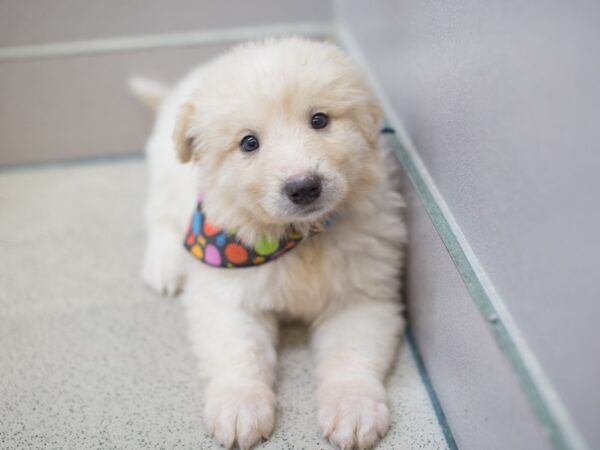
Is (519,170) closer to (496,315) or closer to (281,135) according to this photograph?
(496,315)

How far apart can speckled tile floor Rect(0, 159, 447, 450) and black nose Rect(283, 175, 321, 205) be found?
25.4 inches

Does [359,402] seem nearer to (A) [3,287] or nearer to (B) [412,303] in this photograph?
(B) [412,303]

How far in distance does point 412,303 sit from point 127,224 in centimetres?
145

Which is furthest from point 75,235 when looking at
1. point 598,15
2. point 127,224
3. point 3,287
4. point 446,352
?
point 598,15

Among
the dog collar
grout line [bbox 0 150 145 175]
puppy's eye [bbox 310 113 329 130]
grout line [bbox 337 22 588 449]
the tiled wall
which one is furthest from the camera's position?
grout line [bbox 0 150 145 175]

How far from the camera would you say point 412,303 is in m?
2.07

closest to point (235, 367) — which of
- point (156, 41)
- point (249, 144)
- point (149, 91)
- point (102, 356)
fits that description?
point (102, 356)


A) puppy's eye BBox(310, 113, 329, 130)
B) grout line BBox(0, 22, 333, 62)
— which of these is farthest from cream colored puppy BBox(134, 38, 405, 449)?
grout line BBox(0, 22, 333, 62)

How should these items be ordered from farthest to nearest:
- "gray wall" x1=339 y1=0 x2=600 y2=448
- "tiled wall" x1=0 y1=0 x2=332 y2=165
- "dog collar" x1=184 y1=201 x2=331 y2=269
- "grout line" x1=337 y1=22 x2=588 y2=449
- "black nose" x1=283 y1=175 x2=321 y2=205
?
"tiled wall" x1=0 y1=0 x2=332 y2=165 < "dog collar" x1=184 y1=201 x2=331 y2=269 < "black nose" x1=283 y1=175 x2=321 y2=205 < "grout line" x1=337 y1=22 x2=588 y2=449 < "gray wall" x1=339 y1=0 x2=600 y2=448

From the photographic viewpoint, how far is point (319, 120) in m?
1.77

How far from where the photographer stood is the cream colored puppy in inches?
66.6

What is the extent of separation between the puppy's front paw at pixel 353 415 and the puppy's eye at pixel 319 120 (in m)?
0.76

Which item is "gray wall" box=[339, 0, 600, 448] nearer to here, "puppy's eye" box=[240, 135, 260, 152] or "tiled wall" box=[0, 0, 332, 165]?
"puppy's eye" box=[240, 135, 260, 152]

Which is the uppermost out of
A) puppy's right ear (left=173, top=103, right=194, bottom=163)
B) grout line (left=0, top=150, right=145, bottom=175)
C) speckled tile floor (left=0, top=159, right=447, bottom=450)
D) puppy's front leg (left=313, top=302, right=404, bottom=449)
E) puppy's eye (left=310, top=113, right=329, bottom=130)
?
puppy's eye (left=310, top=113, right=329, bottom=130)
